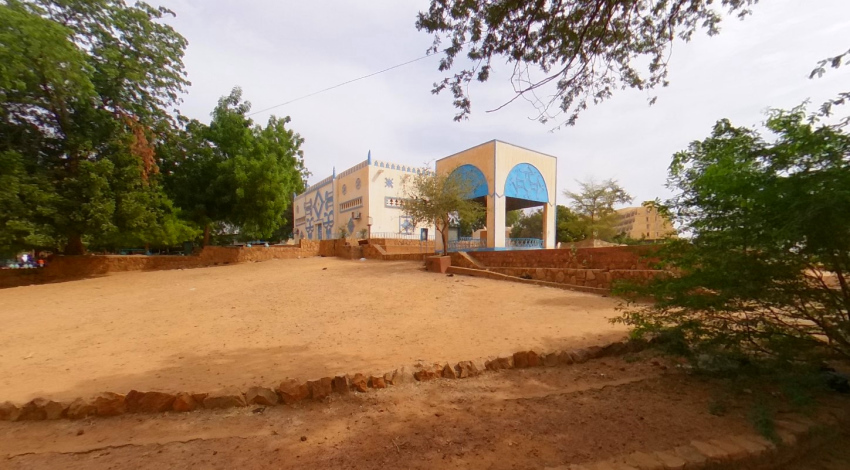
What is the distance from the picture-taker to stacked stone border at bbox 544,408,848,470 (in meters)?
2.15

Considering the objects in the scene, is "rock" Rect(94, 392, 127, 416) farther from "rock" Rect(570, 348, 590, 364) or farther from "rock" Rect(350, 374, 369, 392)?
"rock" Rect(570, 348, 590, 364)

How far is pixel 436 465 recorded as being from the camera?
2244 mm

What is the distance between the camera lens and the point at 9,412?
3.13 metres

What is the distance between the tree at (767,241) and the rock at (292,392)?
3.59 m

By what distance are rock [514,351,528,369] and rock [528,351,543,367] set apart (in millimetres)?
50

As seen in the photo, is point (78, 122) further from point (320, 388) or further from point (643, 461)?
point (643, 461)

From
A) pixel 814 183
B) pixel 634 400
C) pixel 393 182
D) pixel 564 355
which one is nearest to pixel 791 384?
pixel 634 400

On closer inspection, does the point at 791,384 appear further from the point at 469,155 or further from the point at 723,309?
the point at 469,155

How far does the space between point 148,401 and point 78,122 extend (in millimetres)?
14620

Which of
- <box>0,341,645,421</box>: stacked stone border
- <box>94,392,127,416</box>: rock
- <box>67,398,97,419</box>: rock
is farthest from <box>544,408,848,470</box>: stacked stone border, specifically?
<box>67,398,97,419</box>: rock

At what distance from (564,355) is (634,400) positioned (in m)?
1.12

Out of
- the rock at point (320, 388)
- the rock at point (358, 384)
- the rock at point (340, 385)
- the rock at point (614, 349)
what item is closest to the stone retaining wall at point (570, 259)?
the rock at point (614, 349)

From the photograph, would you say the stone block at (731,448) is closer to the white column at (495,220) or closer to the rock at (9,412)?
the rock at (9,412)

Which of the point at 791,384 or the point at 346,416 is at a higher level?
the point at 791,384
